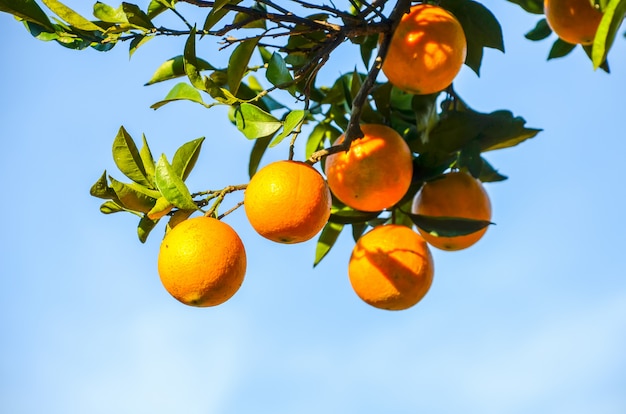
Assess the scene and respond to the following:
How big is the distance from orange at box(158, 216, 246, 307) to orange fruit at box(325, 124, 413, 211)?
39cm

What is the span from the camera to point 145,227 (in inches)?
75.5

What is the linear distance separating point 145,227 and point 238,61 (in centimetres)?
52

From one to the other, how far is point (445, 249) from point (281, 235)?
29.4 inches

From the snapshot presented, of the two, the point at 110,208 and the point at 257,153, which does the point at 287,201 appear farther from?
the point at 257,153

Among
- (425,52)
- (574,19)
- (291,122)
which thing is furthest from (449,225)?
(574,19)

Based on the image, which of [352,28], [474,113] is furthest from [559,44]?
[352,28]

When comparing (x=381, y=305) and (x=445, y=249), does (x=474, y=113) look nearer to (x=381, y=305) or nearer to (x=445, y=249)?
(x=445, y=249)

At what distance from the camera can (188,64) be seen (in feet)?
5.96

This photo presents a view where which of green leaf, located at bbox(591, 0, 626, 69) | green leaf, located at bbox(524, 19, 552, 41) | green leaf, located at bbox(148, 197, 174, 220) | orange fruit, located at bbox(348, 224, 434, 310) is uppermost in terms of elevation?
green leaf, located at bbox(591, 0, 626, 69)

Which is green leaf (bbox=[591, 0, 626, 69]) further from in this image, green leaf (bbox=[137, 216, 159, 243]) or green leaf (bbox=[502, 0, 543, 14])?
green leaf (bbox=[137, 216, 159, 243])

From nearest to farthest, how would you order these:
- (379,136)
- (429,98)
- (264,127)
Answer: (264,127) < (379,136) < (429,98)

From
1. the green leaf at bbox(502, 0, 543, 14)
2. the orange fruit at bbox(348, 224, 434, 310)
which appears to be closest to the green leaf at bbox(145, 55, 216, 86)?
the orange fruit at bbox(348, 224, 434, 310)

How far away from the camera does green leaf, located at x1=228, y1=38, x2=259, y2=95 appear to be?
202 centimetres

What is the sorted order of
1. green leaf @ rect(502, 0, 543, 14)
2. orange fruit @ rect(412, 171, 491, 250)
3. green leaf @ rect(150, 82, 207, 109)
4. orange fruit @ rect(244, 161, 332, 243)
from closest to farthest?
orange fruit @ rect(244, 161, 332, 243) → green leaf @ rect(150, 82, 207, 109) → orange fruit @ rect(412, 171, 491, 250) → green leaf @ rect(502, 0, 543, 14)
